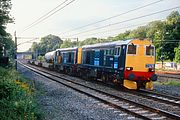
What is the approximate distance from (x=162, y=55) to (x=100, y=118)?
61934mm

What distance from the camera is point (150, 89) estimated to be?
20797 mm

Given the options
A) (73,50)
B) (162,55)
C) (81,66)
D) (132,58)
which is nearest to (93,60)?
(81,66)

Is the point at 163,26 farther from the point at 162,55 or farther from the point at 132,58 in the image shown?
the point at 132,58

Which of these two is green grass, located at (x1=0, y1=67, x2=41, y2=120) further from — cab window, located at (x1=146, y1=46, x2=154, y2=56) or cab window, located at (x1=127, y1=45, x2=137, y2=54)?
cab window, located at (x1=146, y1=46, x2=154, y2=56)

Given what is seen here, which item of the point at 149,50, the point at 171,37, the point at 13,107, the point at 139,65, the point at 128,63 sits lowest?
the point at 13,107

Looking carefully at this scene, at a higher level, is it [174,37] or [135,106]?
[174,37]

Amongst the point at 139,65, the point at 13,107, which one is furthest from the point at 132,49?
the point at 13,107

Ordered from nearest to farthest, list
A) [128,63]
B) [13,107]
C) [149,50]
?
[13,107] < [128,63] < [149,50]

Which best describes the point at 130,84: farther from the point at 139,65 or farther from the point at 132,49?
the point at 132,49

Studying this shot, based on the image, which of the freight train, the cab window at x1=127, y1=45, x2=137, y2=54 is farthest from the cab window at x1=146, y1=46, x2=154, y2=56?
the cab window at x1=127, y1=45, x2=137, y2=54

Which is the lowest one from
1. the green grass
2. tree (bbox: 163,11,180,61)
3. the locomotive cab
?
the green grass

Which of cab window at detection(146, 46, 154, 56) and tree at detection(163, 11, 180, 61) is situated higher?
tree at detection(163, 11, 180, 61)

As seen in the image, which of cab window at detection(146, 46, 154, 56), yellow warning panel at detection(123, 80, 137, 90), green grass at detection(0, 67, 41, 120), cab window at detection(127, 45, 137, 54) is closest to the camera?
green grass at detection(0, 67, 41, 120)

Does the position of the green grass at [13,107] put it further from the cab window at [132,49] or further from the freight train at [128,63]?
the cab window at [132,49]
